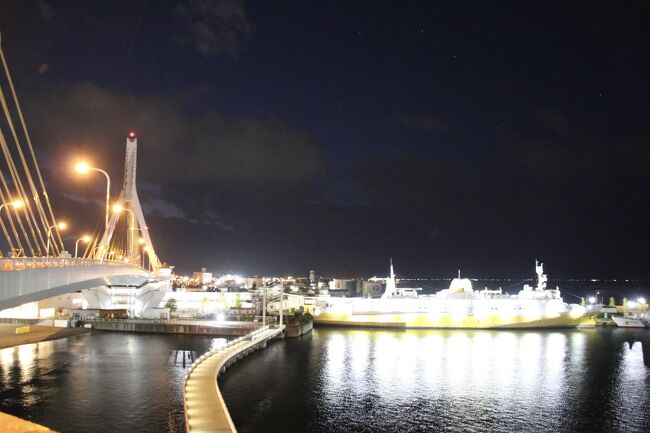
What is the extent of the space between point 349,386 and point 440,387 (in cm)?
497

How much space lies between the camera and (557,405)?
89.9 feet

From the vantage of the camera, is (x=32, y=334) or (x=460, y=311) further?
(x=460, y=311)

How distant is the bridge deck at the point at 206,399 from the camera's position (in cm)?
1945

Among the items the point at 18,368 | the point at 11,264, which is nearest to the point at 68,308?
the point at 18,368

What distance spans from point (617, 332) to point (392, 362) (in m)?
38.6

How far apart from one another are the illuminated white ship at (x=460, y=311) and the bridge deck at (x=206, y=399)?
32.9 m

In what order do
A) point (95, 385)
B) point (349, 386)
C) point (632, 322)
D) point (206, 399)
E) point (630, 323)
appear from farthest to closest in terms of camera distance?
point (632, 322) < point (630, 323) < point (349, 386) < point (95, 385) < point (206, 399)

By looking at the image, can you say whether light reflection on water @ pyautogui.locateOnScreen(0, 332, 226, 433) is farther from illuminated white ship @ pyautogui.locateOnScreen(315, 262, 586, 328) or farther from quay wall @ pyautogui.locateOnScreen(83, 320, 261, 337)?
illuminated white ship @ pyautogui.locateOnScreen(315, 262, 586, 328)

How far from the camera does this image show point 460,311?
223 feet

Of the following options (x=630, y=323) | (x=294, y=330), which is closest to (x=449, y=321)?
(x=294, y=330)

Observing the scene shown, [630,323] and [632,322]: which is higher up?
[632,322]

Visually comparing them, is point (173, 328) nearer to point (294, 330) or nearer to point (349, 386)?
point (294, 330)

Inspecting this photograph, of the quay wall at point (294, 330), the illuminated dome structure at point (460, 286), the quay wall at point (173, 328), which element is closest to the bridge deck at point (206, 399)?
the quay wall at point (294, 330)

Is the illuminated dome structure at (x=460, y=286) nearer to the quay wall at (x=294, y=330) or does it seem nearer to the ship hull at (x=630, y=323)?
the ship hull at (x=630, y=323)
